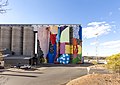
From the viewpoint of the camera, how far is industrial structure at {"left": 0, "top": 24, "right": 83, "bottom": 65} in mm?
100438

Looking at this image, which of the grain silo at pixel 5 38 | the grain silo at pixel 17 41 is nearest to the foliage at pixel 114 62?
the grain silo at pixel 17 41

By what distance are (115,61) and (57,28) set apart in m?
75.0

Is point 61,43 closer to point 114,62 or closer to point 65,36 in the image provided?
point 65,36

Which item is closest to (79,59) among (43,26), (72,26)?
(72,26)

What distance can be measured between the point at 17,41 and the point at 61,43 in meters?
19.3

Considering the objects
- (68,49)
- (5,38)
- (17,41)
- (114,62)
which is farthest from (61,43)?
(114,62)

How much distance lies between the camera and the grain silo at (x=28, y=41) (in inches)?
3989

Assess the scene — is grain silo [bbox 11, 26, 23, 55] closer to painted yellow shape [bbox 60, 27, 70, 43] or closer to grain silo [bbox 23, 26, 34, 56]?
grain silo [bbox 23, 26, 34, 56]

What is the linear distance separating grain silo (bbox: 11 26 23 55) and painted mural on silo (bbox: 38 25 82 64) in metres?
8.60

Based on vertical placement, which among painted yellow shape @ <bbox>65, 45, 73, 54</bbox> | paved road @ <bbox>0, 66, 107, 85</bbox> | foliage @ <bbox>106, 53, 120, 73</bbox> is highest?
painted yellow shape @ <bbox>65, 45, 73, 54</bbox>

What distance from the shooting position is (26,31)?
103188 mm

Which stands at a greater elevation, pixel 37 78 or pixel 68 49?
pixel 68 49

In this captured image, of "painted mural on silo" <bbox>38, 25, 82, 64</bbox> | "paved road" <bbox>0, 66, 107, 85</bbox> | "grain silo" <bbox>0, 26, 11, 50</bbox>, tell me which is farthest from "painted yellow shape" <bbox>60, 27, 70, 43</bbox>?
"paved road" <bbox>0, 66, 107, 85</bbox>

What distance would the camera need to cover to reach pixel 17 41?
10306 centimetres
